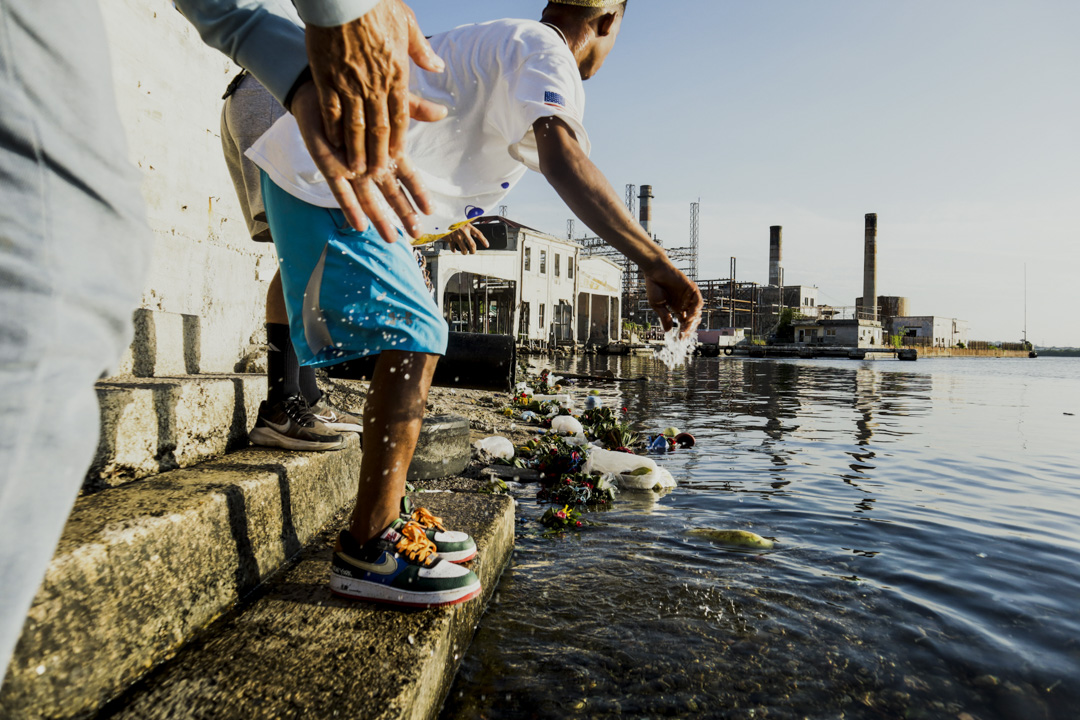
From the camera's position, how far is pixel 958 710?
75.6 inches

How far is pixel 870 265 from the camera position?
6531cm

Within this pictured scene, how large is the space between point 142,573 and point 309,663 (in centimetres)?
45

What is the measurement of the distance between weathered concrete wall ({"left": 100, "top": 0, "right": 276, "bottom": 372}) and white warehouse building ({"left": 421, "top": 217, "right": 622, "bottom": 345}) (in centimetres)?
1868

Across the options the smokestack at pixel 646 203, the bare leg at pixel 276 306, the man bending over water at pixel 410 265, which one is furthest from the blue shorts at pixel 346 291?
the smokestack at pixel 646 203

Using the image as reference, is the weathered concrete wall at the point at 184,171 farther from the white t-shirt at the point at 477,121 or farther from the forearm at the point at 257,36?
the forearm at the point at 257,36

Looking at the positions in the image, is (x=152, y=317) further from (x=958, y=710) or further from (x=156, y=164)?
(x=958, y=710)

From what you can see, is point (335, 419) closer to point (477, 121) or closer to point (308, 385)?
point (308, 385)

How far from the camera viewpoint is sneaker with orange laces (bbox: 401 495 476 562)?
210 cm

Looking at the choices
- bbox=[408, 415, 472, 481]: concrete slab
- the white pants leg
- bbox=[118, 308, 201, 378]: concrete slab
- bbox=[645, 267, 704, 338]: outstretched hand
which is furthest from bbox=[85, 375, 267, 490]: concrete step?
bbox=[645, 267, 704, 338]: outstretched hand

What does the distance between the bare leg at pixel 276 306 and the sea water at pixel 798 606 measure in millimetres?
1517

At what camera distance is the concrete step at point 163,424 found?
1.93m

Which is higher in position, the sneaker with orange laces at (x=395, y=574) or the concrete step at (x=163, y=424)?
the concrete step at (x=163, y=424)

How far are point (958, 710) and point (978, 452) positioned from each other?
6.18 metres

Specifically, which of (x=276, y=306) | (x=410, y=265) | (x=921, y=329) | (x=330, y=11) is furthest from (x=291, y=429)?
(x=921, y=329)
